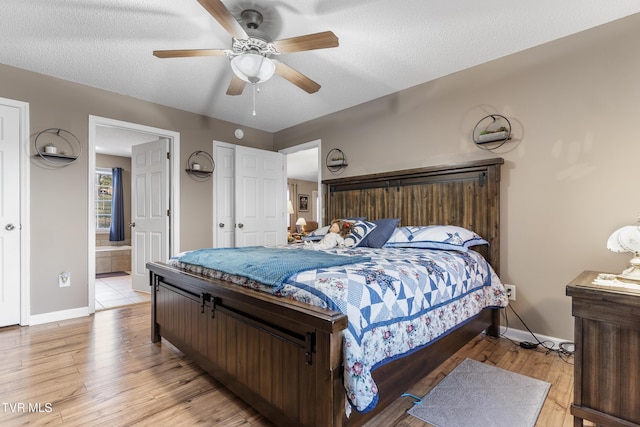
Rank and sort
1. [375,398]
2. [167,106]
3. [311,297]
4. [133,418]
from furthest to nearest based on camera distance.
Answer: [167,106] < [133,418] < [311,297] < [375,398]

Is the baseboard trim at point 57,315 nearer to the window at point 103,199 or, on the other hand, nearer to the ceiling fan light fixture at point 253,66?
the ceiling fan light fixture at point 253,66

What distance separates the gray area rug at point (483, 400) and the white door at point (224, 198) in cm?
329

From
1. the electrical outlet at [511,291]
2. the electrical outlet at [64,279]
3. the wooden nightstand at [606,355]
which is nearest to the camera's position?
the wooden nightstand at [606,355]

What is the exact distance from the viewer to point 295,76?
2.43 m

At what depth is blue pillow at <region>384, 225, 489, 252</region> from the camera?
99.2 inches

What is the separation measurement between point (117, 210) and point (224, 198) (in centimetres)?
356

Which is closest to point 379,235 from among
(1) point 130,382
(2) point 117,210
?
(1) point 130,382

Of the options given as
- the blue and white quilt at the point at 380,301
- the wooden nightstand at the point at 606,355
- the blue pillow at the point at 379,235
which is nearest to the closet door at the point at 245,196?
the blue pillow at the point at 379,235

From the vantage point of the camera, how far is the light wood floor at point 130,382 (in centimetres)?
159

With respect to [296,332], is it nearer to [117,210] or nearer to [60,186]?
[60,186]

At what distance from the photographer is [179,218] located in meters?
3.96

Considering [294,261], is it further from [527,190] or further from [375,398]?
[527,190]

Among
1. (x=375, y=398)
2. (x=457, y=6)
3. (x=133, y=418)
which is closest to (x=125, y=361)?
(x=133, y=418)

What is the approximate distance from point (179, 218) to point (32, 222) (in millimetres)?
1373
